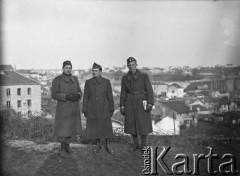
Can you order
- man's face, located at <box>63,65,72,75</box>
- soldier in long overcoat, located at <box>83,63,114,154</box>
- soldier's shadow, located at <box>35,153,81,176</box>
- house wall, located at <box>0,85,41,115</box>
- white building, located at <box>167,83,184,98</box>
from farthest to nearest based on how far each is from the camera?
white building, located at <box>167,83,184,98</box>
house wall, located at <box>0,85,41,115</box>
soldier in long overcoat, located at <box>83,63,114,154</box>
man's face, located at <box>63,65,72,75</box>
soldier's shadow, located at <box>35,153,81,176</box>

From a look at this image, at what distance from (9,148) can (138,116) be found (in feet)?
9.95

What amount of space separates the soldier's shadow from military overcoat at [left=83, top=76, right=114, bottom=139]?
2.22 feet

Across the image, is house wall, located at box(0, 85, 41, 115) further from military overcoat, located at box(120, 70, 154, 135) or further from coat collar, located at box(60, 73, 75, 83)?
military overcoat, located at box(120, 70, 154, 135)

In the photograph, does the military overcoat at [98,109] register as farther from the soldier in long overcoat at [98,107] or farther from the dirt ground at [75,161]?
the dirt ground at [75,161]

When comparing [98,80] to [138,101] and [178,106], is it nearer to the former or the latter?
[138,101]

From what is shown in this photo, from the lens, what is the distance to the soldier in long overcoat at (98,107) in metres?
5.54

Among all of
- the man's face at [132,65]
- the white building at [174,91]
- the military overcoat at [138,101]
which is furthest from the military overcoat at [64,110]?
the white building at [174,91]

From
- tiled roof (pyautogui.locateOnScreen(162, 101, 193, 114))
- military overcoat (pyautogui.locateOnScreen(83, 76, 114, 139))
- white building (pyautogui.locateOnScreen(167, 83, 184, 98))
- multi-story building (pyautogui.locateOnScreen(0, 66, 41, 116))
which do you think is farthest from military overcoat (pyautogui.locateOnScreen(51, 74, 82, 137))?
white building (pyautogui.locateOnScreen(167, 83, 184, 98))

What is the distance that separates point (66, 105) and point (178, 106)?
21358 millimetres

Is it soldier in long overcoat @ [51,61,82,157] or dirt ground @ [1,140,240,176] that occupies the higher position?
soldier in long overcoat @ [51,61,82,157]

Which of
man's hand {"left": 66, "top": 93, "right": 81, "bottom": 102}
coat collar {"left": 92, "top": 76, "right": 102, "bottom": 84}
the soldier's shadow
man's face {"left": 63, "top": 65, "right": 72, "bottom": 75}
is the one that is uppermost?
man's face {"left": 63, "top": 65, "right": 72, "bottom": 75}

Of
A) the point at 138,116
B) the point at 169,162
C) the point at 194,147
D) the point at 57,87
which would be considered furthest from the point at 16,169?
the point at 194,147

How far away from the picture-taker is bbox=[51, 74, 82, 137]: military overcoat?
5.28 metres

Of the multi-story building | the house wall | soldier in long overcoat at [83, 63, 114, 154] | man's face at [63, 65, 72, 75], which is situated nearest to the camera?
man's face at [63, 65, 72, 75]
